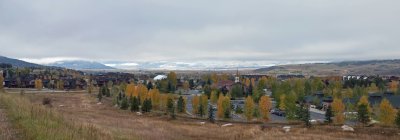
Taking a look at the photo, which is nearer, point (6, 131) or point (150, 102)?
point (6, 131)

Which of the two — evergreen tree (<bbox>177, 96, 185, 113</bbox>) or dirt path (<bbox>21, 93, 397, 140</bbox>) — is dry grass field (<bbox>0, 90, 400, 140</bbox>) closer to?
dirt path (<bbox>21, 93, 397, 140</bbox>)

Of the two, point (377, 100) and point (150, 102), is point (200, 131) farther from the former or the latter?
point (377, 100)

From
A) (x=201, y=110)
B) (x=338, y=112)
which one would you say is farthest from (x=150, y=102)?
(x=338, y=112)

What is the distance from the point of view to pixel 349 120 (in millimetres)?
105438

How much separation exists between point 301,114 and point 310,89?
86714 mm

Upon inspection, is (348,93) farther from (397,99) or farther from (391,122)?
(391,122)

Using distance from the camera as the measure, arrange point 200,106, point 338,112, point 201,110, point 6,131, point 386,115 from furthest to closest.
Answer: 1. point 200,106
2. point 201,110
3. point 338,112
4. point 386,115
5. point 6,131

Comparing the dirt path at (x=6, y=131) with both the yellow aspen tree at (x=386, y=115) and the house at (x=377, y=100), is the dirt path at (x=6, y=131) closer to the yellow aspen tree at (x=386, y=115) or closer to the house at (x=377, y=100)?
the yellow aspen tree at (x=386, y=115)

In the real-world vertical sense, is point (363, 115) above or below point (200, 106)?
below

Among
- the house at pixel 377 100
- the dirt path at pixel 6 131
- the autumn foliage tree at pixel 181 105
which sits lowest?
the house at pixel 377 100

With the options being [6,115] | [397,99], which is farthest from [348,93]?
[6,115]

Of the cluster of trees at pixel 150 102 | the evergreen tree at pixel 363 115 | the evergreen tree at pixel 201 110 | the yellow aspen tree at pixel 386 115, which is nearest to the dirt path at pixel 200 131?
the cluster of trees at pixel 150 102

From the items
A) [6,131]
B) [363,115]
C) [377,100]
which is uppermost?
[6,131]

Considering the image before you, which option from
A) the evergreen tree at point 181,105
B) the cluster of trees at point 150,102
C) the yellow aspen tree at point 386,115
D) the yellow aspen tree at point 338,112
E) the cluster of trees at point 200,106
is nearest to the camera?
Result: the yellow aspen tree at point 386,115
